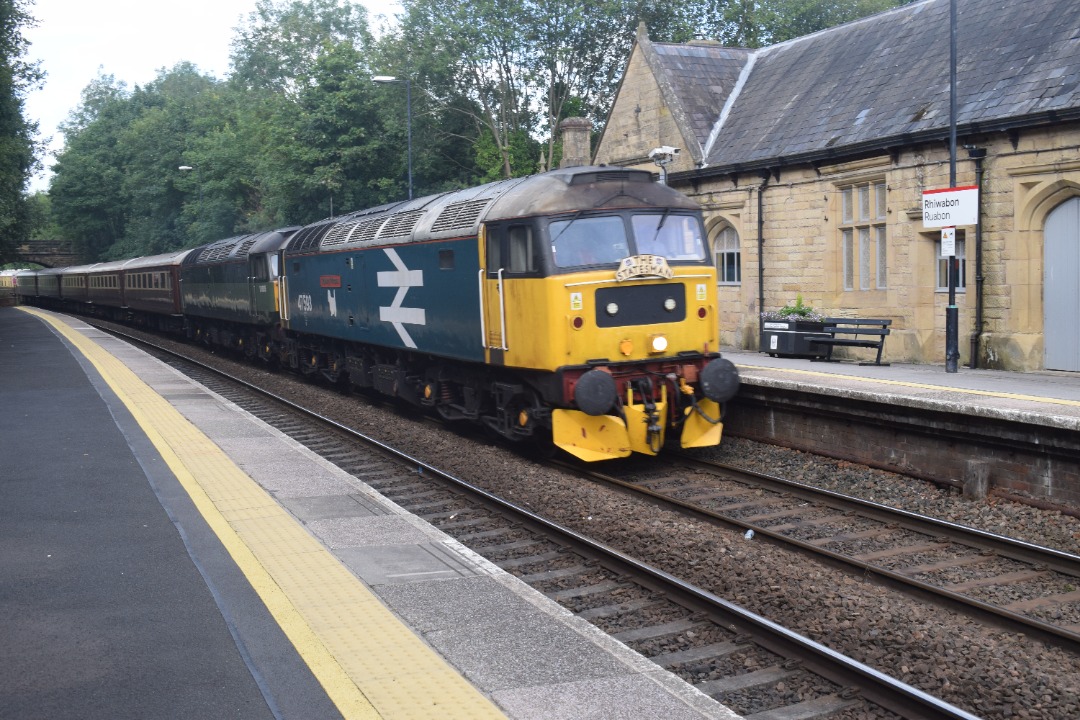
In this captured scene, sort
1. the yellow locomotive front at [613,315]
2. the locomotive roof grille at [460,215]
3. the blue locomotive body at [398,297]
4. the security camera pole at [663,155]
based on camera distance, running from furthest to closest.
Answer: the security camera pole at [663,155]
the blue locomotive body at [398,297]
the locomotive roof grille at [460,215]
the yellow locomotive front at [613,315]

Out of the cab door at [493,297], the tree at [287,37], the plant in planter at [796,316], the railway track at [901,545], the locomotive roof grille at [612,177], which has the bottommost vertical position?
the railway track at [901,545]

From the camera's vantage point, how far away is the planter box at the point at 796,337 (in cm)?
1786

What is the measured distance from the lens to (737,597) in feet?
23.2

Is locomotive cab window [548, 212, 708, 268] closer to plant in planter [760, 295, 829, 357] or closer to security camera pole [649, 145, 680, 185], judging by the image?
plant in planter [760, 295, 829, 357]

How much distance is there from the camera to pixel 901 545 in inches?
335

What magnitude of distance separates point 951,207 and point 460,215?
7680mm

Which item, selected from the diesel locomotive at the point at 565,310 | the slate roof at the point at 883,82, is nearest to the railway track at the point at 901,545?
the diesel locomotive at the point at 565,310

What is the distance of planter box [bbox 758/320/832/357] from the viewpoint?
17859mm

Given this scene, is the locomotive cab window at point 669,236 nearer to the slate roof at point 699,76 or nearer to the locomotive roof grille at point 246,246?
the slate roof at point 699,76

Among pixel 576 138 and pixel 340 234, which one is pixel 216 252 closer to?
pixel 576 138

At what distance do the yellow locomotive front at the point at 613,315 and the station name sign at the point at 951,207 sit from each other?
5.45 meters

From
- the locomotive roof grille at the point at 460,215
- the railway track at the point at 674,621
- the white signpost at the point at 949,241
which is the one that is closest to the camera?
the railway track at the point at 674,621

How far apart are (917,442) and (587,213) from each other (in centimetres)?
443

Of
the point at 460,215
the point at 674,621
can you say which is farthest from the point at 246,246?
the point at 674,621
